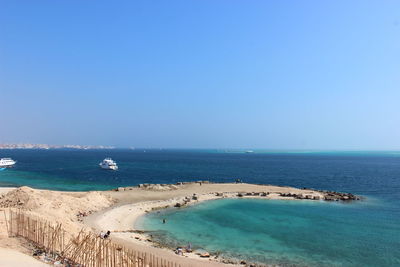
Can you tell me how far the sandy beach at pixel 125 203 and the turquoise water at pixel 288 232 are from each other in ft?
8.94

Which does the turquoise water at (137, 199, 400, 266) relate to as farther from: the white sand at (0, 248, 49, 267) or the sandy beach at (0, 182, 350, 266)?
the white sand at (0, 248, 49, 267)

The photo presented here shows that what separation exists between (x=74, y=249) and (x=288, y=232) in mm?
23162

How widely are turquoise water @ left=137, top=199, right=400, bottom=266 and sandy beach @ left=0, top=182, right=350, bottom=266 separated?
8.94 ft

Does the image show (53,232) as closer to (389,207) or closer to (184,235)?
(184,235)

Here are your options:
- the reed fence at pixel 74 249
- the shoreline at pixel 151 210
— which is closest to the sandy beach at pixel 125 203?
the shoreline at pixel 151 210

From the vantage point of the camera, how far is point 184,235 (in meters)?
32.6

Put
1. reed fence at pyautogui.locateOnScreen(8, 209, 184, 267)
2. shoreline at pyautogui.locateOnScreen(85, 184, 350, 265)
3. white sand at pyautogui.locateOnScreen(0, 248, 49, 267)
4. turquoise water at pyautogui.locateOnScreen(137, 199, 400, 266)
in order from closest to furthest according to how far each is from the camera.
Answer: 1. white sand at pyautogui.locateOnScreen(0, 248, 49, 267)
2. reed fence at pyautogui.locateOnScreen(8, 209, 184, 267)
3. turquoise water at pyautogui.locateOnScreen(137, 199, 400, 266)
4. shoreline at pyautogui.locateOnScreen(85, 184, 350, 265)

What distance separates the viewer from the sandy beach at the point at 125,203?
2857 cm

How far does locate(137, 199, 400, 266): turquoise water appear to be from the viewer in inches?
1061

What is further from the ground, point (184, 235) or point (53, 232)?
point (53, 232)

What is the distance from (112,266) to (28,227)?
8.70 m

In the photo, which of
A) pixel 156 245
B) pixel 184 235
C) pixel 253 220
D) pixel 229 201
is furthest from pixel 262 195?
pixel 156 245

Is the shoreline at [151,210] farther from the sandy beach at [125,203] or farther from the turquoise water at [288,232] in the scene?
the turquoise water at [288,232]

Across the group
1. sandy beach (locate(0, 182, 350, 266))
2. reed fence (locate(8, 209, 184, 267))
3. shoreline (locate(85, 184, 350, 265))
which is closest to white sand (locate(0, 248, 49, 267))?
reed fence (locate(8, 209, 184, 267))
